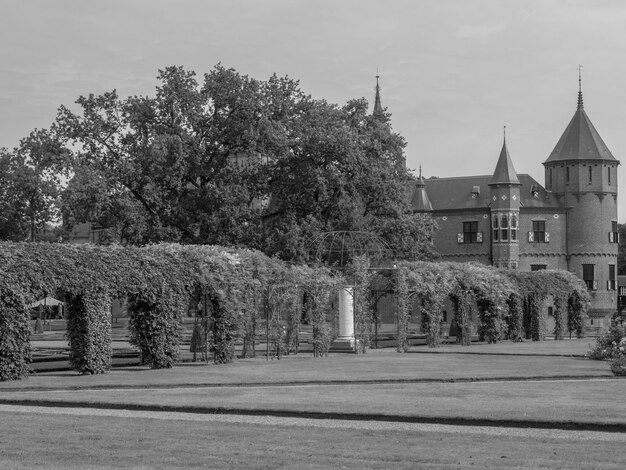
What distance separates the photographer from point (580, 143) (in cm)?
9306

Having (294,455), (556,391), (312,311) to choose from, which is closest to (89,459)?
(294,455)

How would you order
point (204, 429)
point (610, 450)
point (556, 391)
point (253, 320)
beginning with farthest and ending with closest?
1. point (253, 320)
2. point (556, 391)
3. point (204, 429)
4. point (610, 450)

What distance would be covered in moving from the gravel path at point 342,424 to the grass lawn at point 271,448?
269 millimetres

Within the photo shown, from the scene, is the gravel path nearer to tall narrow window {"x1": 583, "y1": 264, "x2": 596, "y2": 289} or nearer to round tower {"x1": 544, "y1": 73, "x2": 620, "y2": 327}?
round tower {"x1": 544, "y1": 73, "x2": 620, "y2": 327}

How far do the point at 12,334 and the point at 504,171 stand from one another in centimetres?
6891

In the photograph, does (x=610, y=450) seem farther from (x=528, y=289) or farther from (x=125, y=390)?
(x=528, y=289)

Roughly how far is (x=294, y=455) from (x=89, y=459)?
270 cm

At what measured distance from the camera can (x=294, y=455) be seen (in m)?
14.5

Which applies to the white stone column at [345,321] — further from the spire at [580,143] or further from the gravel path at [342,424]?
the spire at [580,143]

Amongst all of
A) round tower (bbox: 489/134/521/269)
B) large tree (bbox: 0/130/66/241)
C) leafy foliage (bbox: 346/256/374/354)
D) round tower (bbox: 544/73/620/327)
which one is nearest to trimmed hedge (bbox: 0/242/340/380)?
leafy foliage (bbox: 346/256/374/354)

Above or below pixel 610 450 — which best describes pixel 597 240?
above

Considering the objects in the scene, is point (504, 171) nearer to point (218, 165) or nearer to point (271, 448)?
point (218, 165)

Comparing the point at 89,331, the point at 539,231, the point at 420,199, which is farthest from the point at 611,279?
the point at 89,331

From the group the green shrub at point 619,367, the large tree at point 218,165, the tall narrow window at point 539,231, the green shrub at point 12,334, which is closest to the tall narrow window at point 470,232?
the tall narrow window at point 539,231
